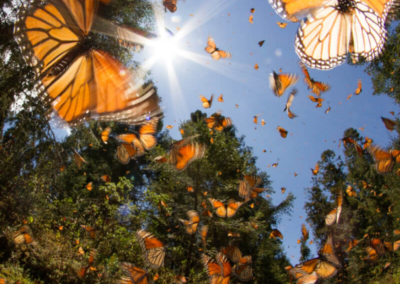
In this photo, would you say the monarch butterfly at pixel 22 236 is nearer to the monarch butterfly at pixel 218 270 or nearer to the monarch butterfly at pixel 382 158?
the monarch butterfly at pixel 218 270

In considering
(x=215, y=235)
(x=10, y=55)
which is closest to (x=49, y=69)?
(x=10, y=55)

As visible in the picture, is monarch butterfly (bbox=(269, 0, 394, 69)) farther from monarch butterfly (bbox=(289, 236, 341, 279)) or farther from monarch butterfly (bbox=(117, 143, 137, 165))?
monarch butterfly (bbox=(117, 143, 137, 165))

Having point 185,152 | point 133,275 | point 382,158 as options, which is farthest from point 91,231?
point 382,158

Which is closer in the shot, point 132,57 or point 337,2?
point 337,2

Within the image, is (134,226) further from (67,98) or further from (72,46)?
(72,46)

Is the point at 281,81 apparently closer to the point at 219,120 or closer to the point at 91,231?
the point at 219,120

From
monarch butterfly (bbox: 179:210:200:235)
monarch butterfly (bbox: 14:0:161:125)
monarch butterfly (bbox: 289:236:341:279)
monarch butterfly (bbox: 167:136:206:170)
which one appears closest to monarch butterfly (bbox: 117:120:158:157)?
monarch butterfly (bbox: 167:136:206:170)
